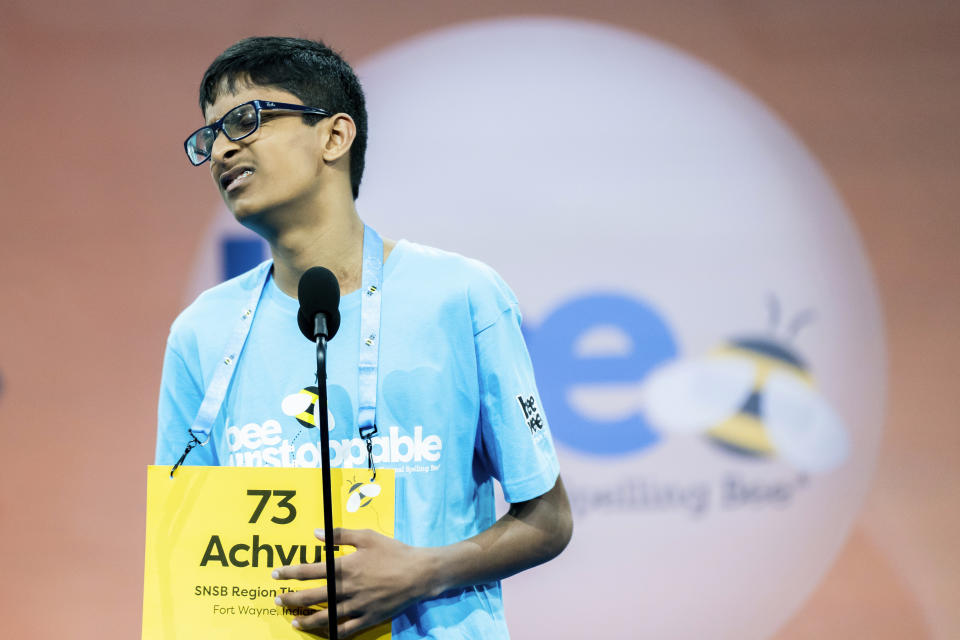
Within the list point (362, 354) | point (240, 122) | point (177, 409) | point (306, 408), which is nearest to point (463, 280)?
point (362, 354)

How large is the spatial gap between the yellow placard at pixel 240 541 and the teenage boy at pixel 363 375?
4cm

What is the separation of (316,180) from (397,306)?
0.25m

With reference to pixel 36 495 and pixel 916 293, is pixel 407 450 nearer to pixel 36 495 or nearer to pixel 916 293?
pixel 36 495

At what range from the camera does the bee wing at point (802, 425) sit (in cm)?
290

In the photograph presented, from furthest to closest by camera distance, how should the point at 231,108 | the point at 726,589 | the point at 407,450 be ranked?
the point at 726,589 < the point at 231,108 < the point at 407,450

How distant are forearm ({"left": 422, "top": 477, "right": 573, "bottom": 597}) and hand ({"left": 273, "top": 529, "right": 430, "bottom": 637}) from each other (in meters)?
0.04

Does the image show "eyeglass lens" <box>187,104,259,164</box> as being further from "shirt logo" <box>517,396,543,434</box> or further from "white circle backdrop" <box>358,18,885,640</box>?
"white circle backdrop" <box>358,18,885,640</box>

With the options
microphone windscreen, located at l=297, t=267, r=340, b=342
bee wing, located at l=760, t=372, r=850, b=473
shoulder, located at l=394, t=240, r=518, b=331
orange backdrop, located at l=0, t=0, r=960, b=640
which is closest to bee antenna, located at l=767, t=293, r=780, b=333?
bee wing, located at l=760, t=372, r=850, b=473

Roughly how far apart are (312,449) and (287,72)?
61 centimetres


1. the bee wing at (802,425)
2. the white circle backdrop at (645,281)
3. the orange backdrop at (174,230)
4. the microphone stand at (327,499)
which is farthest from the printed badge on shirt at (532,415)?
the orange backdrop at (174,230)

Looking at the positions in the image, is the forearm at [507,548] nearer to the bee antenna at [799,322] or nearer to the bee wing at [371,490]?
the bee wing at [371,490]

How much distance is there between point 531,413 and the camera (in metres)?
1.33

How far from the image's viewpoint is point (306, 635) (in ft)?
3.80

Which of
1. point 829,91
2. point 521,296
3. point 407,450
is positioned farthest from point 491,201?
point 407,450
